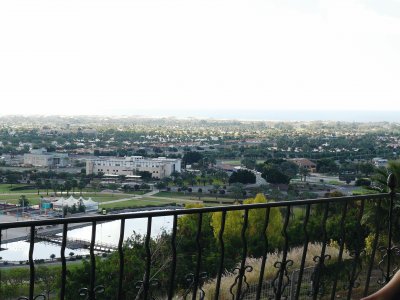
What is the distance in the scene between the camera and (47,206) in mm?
38312

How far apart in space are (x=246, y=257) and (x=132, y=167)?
56207 mm

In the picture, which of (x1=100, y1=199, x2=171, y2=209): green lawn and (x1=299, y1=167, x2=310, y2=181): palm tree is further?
(x1=299, y1=167, x2=310, y2=181): palm tree

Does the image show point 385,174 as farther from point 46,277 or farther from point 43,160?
point 43,160

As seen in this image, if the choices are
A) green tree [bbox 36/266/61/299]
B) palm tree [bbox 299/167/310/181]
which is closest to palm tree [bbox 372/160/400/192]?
green tree [bbox 36/266/61/299]

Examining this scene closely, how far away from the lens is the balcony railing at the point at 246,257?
8.38 feet

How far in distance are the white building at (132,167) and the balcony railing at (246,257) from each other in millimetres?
37667

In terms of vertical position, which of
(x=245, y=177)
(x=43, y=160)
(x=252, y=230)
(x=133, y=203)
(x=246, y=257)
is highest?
(x=246, y=257)

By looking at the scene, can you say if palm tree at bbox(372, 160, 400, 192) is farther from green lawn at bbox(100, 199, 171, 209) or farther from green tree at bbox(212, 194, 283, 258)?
green lawn at bbox(100, 199, 171, 209)

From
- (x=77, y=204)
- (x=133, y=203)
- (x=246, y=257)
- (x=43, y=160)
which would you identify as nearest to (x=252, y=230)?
(x=246, y=257)

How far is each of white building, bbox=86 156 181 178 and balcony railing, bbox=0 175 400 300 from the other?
37667 mm

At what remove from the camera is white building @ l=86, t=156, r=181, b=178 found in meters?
57.0

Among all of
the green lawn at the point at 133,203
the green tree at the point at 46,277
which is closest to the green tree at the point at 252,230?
the green tree at the point at 46,277

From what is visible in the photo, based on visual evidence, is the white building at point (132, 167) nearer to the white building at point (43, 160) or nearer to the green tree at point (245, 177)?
the white building at point (43, 160)

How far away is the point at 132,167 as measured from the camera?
194ft
